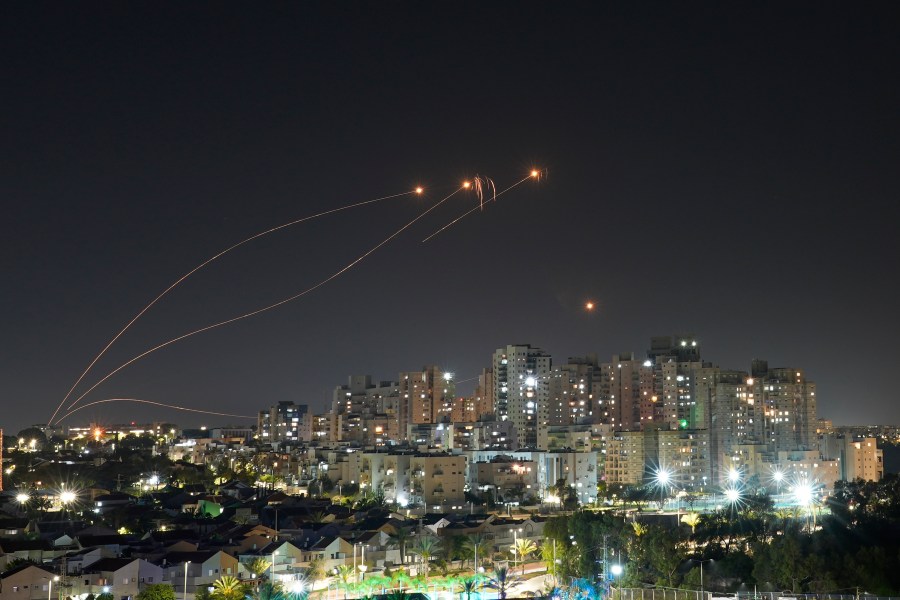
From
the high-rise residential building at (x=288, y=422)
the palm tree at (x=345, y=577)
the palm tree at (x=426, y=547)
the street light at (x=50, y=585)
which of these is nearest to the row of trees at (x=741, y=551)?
the palm tree at (x=426, y=547)

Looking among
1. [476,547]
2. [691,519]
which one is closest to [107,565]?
[476,547]

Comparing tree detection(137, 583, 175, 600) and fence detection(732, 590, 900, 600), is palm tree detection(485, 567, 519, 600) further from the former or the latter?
tree detection(137, 583, 175, 600)

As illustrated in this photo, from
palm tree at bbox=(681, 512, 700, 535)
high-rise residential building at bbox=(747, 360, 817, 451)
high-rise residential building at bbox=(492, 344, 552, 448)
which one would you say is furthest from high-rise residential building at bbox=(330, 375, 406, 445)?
palm tree at bbox=(681, 512, 700, 535)

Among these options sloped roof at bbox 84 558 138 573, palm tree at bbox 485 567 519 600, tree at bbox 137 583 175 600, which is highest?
sloped roof at bbox 84 558 138 573

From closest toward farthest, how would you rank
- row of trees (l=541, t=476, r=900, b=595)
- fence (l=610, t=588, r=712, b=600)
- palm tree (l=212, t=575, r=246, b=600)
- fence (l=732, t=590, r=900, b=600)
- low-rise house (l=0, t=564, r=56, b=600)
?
fence (l=732, t=590, r=900, b=600) → fence (l=610, t=588, r=712, b=600) → row of trees (l=541, t=476, r=900, b=595) → low-rise house (l=0, t=564, r=56, b=600) → palm tree (l=212, t=575, r=246, b=600)

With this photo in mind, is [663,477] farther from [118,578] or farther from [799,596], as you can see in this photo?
[118,578]

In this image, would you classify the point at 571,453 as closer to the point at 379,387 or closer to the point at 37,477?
the point at 37,477

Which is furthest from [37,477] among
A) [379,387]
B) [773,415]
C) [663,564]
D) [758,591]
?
[773,415]

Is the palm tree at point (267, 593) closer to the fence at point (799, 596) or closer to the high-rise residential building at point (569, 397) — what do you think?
the fence at point (799, 596)
